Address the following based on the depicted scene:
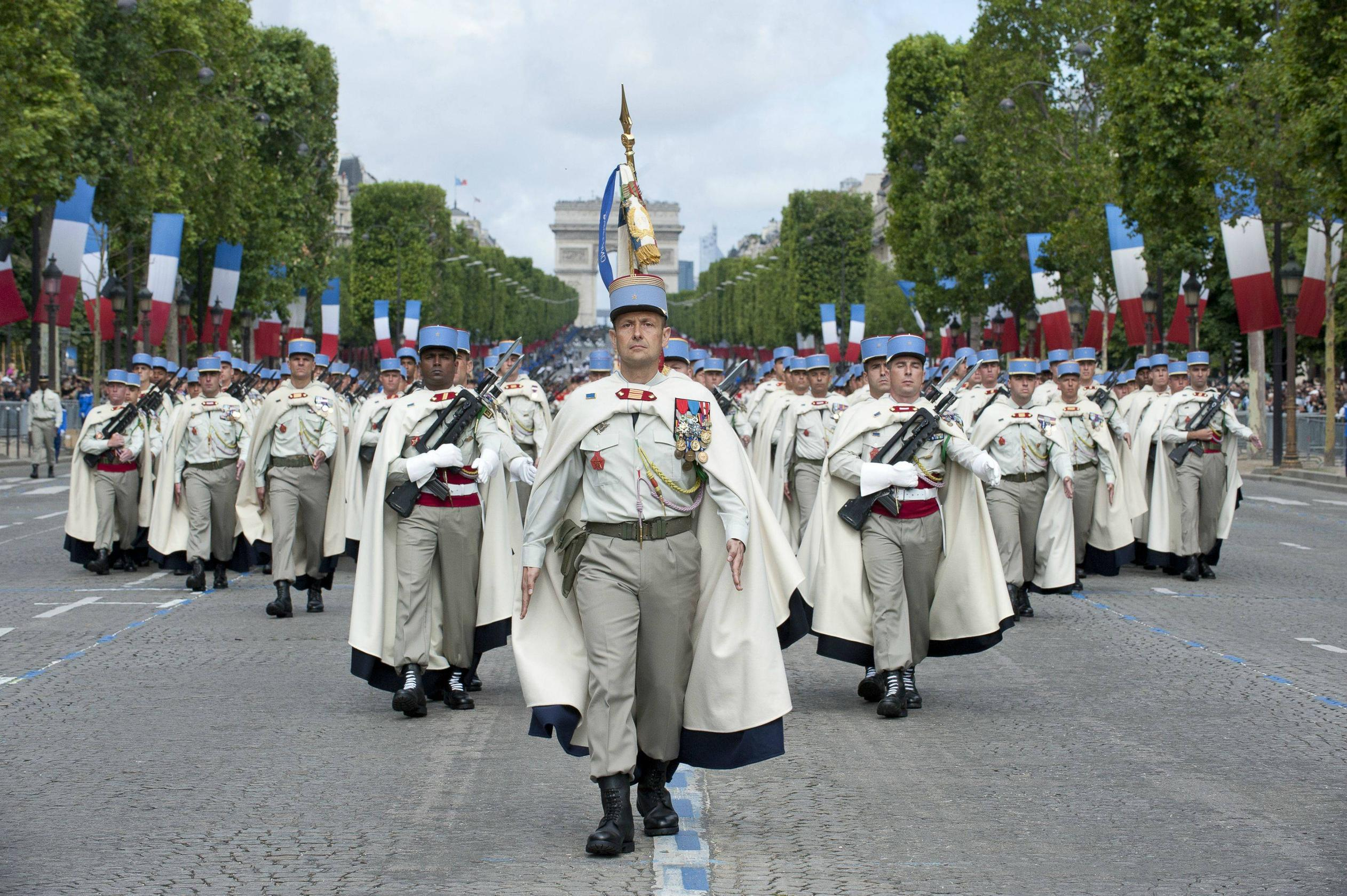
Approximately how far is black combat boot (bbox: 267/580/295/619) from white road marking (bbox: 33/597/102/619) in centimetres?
162

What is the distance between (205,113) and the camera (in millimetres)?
41594

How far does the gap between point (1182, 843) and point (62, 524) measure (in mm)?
18384

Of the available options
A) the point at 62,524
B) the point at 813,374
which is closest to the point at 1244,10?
the point at 813,374

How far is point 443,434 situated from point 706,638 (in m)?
3.02

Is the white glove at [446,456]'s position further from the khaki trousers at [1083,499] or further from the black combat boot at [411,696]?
the khaki trousers at [1083,499]

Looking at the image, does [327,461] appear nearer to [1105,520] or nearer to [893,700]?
[893,700]

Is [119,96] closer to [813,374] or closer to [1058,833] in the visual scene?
[813,374]

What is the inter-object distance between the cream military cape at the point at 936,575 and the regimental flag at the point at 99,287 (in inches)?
1203

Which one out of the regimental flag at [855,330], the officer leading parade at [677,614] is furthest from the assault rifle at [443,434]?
the regimental flag at [855,330]

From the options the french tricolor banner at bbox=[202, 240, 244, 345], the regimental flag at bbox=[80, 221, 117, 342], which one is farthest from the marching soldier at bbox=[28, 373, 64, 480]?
the french tricolor banner at bbox=[202, 240, 244, 345]

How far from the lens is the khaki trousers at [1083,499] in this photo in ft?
48.4

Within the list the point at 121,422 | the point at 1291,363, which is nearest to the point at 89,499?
the point at 121,422

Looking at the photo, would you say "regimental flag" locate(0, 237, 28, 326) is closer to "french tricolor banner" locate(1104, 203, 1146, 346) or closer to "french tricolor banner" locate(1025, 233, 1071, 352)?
"french tricolor banner" locate(1104, 203, 1146, 346)

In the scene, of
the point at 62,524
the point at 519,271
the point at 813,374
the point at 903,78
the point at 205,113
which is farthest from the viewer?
the point at 519,271
